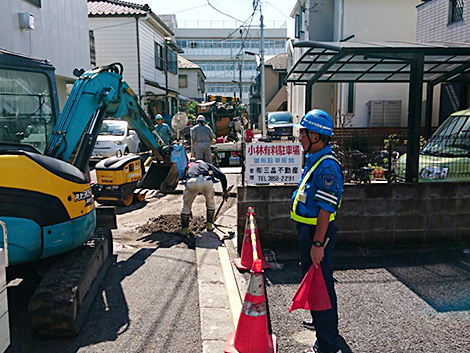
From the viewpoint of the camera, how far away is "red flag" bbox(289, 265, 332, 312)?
3.39 metres

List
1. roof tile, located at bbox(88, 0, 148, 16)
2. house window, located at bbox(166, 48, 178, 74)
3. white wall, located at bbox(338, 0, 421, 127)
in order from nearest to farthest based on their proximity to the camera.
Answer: white wall, located at bbox(338, 0, 421, 127), roof tile, located at bbox(88, 0, 148, 16), house window, located at bbox(166, 48, 178, 74)

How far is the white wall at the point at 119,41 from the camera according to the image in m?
21.7

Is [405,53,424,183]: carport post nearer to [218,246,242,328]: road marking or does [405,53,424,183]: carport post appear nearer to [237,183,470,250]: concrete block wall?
[237,183,470,250]: concrete block wall

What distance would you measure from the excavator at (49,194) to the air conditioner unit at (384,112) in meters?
12.7

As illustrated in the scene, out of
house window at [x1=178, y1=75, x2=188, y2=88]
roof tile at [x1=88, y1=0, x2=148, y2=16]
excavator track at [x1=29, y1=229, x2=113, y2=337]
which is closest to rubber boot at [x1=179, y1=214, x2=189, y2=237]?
excavator track at [x1=29, y1=229, x2=113, y2=337]

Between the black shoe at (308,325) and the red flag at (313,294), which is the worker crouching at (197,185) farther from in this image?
the red flag at (313,294)

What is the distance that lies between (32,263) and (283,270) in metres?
2.99

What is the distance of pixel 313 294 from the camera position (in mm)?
3420

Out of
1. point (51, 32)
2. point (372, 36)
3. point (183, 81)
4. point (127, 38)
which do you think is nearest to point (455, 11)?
point (372, 36)

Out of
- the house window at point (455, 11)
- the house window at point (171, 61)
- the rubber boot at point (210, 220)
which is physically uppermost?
the house window at point (171, 61)

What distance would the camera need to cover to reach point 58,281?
3.99 metres

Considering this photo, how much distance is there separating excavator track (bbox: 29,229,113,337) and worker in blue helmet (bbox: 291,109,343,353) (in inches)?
83.6

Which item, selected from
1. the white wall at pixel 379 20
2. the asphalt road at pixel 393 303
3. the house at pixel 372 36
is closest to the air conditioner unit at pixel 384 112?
the house at pixel 372 36

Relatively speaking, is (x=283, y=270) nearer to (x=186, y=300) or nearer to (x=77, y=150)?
(x=186, y=300)
